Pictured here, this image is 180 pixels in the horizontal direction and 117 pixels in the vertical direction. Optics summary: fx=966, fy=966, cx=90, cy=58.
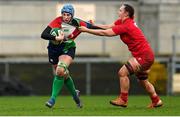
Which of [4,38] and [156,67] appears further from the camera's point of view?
[4,38]

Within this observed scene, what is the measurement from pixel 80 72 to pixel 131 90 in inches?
64.4

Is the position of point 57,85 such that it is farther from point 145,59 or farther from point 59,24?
point 145,59

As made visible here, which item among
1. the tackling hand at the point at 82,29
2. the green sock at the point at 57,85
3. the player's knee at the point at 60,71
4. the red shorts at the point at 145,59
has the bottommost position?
the green sock at the point at 57,85

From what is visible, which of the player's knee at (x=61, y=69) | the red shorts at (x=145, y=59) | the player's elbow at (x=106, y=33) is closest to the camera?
the player's knee at (x=61, y=69)

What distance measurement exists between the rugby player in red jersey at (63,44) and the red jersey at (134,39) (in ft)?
2.03

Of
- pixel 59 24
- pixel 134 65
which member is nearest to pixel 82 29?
pixel 59 24

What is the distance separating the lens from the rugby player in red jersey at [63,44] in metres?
16.1

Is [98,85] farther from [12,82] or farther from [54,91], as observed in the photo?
[54,91]

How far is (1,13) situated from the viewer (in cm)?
3006

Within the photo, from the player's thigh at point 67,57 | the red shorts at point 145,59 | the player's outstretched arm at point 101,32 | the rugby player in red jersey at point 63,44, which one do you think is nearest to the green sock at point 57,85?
the rugby player in red jersey at point 63,44

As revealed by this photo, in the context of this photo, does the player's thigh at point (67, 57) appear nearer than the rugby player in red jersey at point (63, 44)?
No

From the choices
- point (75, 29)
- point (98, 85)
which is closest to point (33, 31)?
point (98, 85)

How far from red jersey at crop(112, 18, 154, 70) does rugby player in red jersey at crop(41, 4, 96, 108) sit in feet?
2.03

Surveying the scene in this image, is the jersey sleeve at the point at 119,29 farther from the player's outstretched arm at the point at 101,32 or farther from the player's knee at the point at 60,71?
the player's knee at the point at 60,71
